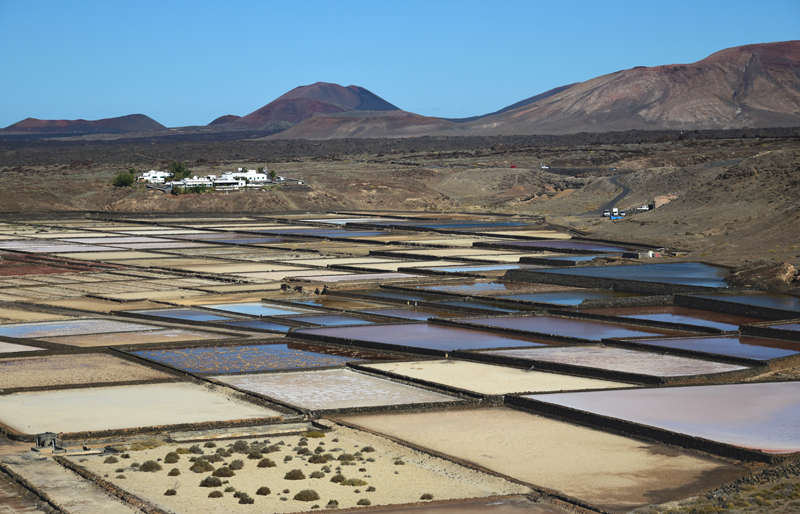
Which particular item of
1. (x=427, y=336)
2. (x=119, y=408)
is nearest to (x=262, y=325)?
(x=427, y=336)

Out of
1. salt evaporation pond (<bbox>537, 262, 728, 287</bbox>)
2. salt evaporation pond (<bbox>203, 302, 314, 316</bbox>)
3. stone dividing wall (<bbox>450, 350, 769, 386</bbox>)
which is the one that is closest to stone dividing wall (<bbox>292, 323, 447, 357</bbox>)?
stone dividing wall (<bbox>450, 350, 769, 386</bbox>)

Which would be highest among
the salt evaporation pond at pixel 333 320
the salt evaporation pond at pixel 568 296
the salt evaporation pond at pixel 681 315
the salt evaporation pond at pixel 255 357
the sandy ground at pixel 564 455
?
the salt evaporation pond at pixel 568 296

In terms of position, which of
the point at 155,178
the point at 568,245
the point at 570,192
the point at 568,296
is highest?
the point at 155,178

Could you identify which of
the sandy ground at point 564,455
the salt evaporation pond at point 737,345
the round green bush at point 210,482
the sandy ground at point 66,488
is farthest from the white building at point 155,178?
the round green bush at point 210,482

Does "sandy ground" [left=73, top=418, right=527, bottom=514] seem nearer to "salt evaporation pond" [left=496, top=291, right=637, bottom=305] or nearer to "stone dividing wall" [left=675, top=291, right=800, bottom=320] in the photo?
"stone dividing wall" [left=675, top=291, right=800, bottom=320]

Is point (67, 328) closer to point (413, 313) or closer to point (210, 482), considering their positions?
point (413, 313)

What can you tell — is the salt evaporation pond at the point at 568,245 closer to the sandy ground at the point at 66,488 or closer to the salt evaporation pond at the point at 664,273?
the salt evaporation pond at the point at 664,273
